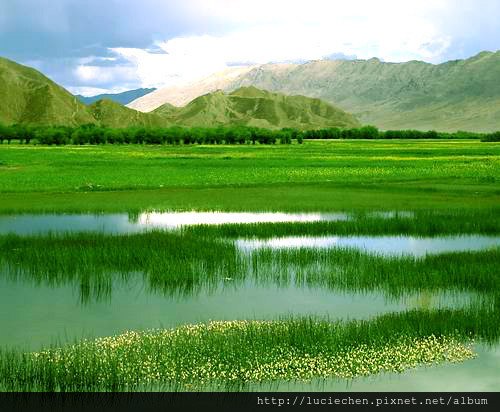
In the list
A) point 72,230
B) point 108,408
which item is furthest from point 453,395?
point 72,230

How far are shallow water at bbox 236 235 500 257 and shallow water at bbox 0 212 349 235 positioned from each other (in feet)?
14.9

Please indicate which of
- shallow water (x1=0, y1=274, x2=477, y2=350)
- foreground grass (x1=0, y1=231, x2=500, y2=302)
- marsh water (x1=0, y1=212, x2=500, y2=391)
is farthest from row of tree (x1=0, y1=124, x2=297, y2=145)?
shallow water (x1=0, y1=274, x2=477, y2=350)

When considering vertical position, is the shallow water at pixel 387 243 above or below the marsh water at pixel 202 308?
below

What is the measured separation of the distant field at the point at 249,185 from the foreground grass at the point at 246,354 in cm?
2055

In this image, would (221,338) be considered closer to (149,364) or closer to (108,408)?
(149,364)

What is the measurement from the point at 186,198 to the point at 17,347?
26.6 metres

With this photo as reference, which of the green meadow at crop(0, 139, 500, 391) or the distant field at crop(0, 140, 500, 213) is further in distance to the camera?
the distant field at crop(0, 140, 500, 213)

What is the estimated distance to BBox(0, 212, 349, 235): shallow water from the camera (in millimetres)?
26391

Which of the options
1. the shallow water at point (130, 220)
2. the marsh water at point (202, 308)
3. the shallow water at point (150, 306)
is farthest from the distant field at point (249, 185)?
the shallow water at point (150, 306)

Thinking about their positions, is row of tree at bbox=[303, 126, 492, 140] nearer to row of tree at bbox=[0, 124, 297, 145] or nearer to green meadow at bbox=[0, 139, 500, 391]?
row of tree at bbox=[0, 124, 297, 145]

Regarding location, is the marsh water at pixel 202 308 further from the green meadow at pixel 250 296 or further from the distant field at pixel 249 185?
the distant field at pixel 249 185

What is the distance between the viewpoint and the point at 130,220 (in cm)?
2894

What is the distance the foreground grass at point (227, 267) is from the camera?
54.5ft

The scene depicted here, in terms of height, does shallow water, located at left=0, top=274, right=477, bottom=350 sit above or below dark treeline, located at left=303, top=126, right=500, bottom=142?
below
